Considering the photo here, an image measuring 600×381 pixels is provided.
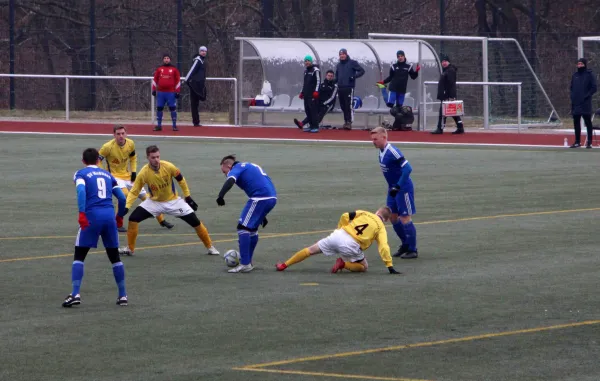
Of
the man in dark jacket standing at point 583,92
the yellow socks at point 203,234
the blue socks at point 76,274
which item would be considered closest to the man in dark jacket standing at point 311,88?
the man in dark jacket standing at point 583,92

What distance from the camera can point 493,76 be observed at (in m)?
37.5

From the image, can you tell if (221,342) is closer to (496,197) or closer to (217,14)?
(496,197)

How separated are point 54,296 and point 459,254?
5485 mm

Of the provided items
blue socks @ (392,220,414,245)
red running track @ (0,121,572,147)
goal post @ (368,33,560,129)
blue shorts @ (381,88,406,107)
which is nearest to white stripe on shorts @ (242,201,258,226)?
blue socks @ (392,220,414,245)

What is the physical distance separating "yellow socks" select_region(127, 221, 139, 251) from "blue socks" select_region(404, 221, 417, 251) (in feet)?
11.5

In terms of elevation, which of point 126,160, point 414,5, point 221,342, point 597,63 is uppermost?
point 414,5

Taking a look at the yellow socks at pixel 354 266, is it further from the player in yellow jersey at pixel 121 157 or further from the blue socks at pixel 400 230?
the player in yellow jersey at pixel 121 157

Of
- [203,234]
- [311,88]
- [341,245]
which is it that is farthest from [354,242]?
[311,88]

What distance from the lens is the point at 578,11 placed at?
150ft

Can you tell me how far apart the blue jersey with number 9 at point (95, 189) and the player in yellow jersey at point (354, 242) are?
292cm

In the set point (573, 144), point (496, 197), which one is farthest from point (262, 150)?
point (496, 197)

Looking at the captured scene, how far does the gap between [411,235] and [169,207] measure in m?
3.18

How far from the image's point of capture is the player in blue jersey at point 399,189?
1490 centimetres

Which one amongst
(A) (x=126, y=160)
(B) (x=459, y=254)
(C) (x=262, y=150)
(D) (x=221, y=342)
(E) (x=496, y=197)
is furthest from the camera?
(C) (x=262, y=150)
